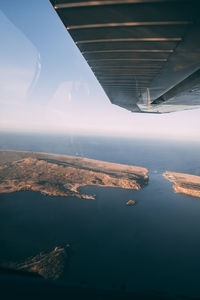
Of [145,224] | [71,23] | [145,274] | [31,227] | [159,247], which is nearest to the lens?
[71,23]

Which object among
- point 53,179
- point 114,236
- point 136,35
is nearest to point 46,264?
point 114,236

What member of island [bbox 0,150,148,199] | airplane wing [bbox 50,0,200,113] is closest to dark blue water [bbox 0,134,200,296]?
island [bbox 0,150,148,199]

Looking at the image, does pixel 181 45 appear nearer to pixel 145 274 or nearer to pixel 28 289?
pixel 28 289

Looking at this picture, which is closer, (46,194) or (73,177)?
(46,194)

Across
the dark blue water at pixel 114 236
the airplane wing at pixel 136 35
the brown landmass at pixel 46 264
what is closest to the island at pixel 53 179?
the dark blue water at pixel 114 236

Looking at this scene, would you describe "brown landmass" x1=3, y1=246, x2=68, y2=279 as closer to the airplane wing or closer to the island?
the island

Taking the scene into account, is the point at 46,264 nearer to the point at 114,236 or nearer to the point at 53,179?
the point at 114,236

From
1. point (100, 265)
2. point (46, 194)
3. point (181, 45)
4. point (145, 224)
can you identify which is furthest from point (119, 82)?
point (46, 194)
